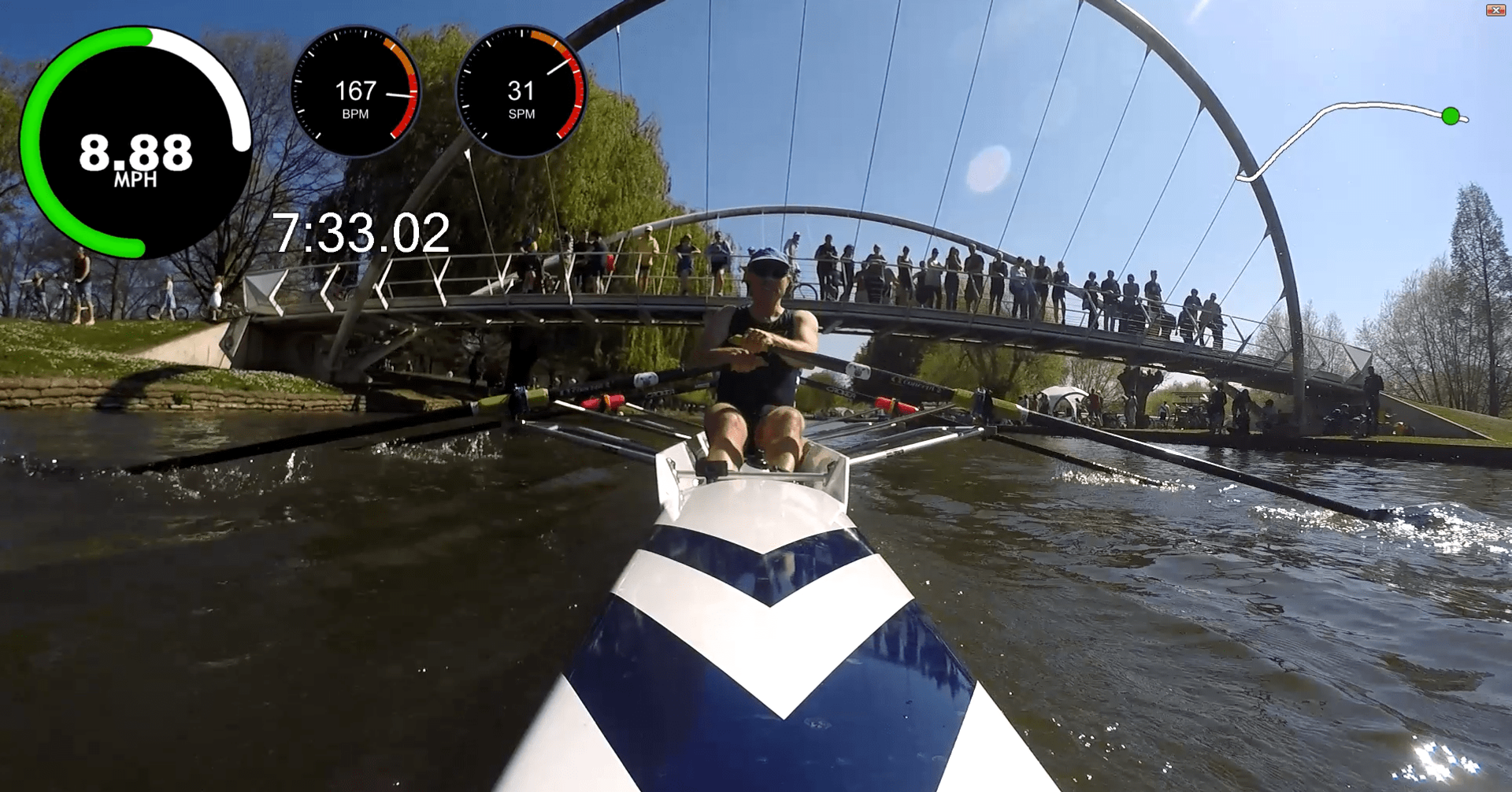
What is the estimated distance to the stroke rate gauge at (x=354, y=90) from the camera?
25.7 feet

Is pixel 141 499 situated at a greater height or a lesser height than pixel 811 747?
lesser

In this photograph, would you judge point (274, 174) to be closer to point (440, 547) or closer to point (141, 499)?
point (141, 499)

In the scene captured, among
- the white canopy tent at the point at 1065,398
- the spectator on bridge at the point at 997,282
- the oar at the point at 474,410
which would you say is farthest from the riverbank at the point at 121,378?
the white canopy tent at the point at 1065,398

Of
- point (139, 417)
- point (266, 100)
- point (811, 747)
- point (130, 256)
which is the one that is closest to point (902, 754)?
point (811, 747)

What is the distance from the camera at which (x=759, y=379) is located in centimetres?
434

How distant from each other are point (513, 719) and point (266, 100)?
25569 mm

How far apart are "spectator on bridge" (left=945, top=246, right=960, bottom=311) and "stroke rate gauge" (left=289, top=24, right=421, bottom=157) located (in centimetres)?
1464

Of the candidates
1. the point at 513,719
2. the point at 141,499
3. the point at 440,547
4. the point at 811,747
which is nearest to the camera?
the point at 811,747

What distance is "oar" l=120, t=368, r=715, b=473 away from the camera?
471cm

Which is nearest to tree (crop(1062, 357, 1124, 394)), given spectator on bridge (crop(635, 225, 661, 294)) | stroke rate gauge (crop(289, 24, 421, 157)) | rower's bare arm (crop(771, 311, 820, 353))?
spectator on bridge (crop(635, 225, 661, 294))

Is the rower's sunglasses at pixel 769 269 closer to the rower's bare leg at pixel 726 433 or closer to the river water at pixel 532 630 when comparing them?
the rower's bare leg at pixel 726 433

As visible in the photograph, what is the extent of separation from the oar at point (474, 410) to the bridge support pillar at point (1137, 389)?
2275 cm

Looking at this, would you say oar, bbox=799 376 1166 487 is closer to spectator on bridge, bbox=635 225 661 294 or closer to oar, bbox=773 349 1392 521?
oar, bbox=773 349 1392 521

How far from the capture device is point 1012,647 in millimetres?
2895
